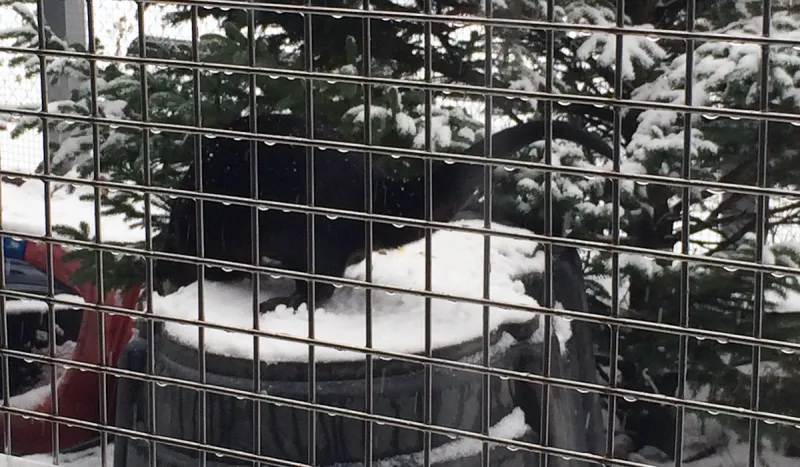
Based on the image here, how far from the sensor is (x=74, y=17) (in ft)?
7.02

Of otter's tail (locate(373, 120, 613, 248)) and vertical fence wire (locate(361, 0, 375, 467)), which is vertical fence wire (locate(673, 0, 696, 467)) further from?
otter's tail (locate(373, 120, 613, 248))

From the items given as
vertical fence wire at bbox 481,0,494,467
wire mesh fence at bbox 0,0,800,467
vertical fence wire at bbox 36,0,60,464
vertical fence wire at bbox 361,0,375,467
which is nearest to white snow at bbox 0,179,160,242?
wire mesh fence at bbox 0,0,800,467

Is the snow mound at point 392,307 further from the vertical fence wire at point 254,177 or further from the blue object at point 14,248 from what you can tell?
the vertical fence wire at point 254,177

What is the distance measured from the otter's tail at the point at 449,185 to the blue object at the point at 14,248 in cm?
91

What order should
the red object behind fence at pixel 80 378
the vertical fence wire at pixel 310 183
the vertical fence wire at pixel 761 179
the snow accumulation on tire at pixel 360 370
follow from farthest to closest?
1. the red object behind fence at pixel 80 378
2. the snow accumulation on tire at pixel 360 370
3. the vertical fence wire at pixel 310 183
4. the vertical fence wire at pixel 761 179

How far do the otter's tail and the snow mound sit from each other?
63 mm

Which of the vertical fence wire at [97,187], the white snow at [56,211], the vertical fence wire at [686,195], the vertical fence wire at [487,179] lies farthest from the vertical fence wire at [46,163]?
the vertical fence wire at [686,195]

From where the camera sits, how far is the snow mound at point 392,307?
222 centimetres

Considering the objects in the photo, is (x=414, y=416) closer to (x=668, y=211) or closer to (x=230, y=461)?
(x=230, y=461)

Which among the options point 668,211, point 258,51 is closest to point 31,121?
point 258,51

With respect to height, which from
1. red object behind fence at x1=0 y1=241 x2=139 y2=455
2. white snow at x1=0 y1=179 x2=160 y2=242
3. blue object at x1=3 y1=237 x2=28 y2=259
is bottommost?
red object behind fence at x1=0 y1=241 x2=139 y2=455

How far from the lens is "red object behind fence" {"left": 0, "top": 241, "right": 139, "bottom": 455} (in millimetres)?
2479

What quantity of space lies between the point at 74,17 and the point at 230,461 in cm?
101

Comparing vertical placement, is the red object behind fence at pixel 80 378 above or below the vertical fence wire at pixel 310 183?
below
